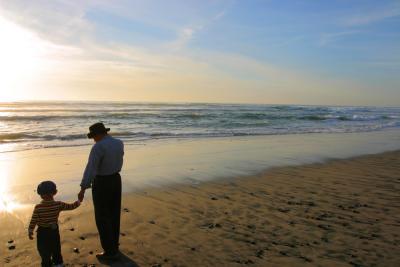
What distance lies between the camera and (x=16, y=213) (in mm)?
7680

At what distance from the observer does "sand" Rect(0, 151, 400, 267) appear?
5.79 metres

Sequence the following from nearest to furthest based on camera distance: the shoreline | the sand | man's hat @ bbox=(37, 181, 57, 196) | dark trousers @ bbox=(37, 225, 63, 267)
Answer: man's hat @ bbox=(37, 181, 57, 196) < dark trousers @ bbox=(37, 225, 63, 267) < the sand < the shoreline

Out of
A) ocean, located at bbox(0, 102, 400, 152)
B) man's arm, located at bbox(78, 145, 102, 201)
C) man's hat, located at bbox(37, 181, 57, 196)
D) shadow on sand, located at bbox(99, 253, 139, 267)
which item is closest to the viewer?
man's hat, located at bbox(37, 181, 57, 196)

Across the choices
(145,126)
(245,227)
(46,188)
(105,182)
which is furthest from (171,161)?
(145,126)

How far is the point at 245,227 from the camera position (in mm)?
7066

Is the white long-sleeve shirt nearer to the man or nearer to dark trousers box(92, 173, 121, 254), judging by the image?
the man

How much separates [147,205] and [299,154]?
926 centimetres

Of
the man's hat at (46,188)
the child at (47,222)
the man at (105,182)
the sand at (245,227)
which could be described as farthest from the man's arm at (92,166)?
the sand at (245,227)

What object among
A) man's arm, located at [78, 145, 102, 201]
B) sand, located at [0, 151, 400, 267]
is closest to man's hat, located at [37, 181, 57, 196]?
man's arm, located at [78, 145, 102, 201]

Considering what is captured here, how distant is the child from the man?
0.50m

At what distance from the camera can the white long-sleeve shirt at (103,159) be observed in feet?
17.7

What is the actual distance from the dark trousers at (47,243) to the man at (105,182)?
26.4 inches

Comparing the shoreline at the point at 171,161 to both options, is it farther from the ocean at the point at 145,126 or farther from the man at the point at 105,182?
the man at the point at 105,182

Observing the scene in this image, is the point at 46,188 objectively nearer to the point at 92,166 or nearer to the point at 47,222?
the point at 47,222
